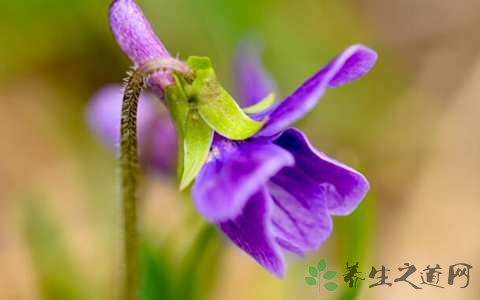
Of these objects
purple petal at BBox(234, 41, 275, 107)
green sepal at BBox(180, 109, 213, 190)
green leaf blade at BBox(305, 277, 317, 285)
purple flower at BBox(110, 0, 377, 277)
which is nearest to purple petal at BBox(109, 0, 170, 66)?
purple flower at BBox(110, 0, 377, 277)

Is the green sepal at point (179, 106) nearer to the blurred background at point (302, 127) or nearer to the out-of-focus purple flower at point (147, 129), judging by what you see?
the out-of-focus purple flower at point (147, 129)

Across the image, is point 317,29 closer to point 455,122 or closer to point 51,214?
point 455,122

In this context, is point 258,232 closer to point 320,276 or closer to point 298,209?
point 298,209

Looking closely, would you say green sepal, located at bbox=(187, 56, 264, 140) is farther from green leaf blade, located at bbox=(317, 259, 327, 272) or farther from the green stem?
green leaf blade, located at bbox=(317, 259, 327, 272)

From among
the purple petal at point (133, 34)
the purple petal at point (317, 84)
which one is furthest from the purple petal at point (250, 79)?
the purple petal at point (317, 84)

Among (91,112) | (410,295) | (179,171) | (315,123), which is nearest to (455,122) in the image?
(315,123)

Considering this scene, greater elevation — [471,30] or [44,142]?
[471,30]

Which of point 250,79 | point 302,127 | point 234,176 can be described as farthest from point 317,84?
point 302,127
